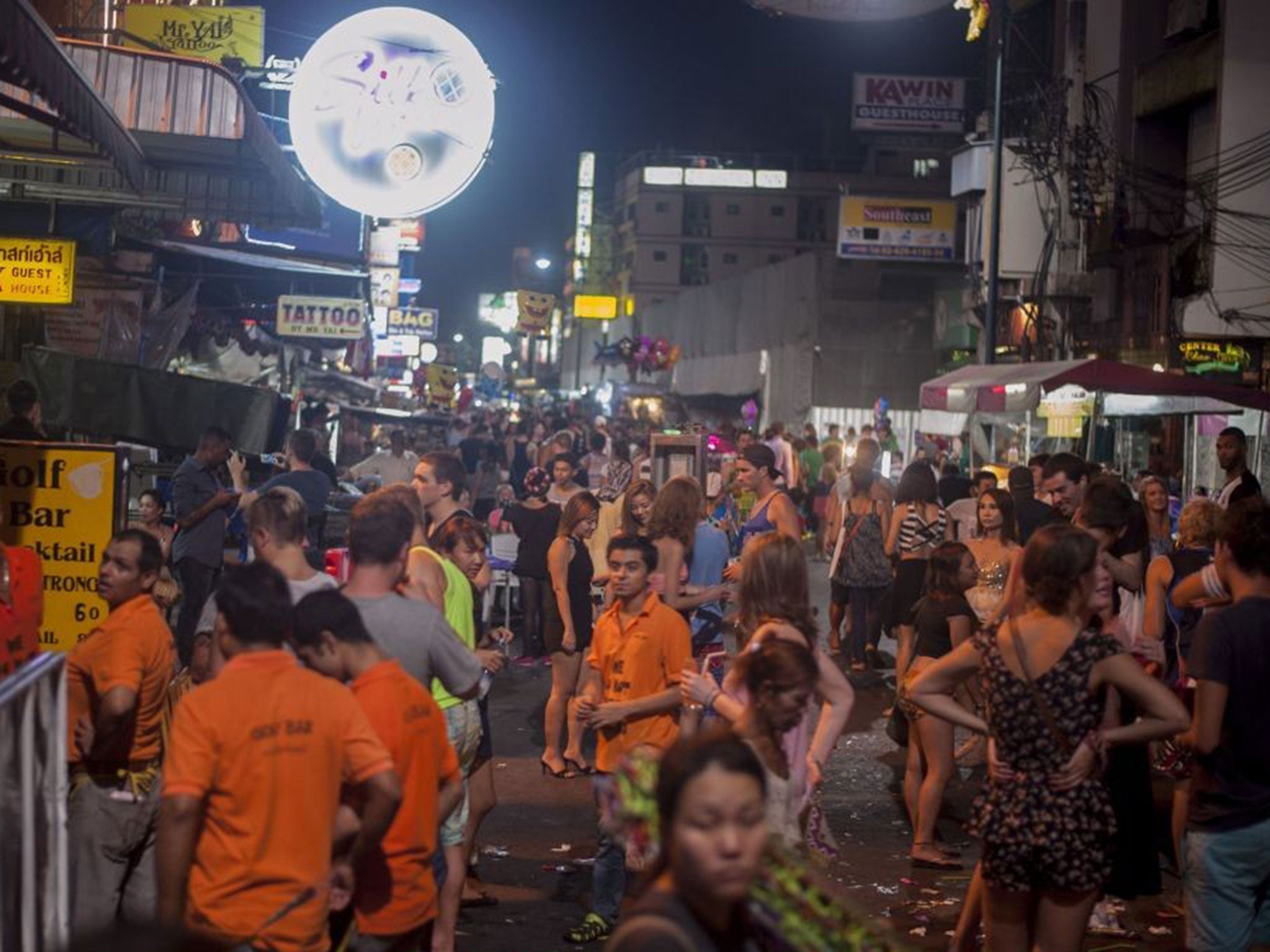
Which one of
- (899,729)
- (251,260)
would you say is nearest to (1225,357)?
(251,260)

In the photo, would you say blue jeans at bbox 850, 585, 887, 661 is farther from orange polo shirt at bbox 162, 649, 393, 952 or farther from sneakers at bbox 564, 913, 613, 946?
orange polo shirt at bbox 162, 649, 393, 952

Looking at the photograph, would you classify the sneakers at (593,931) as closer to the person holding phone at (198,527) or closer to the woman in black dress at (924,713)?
the woman in black dress at (924,713)

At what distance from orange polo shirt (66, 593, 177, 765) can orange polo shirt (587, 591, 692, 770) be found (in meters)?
2.03

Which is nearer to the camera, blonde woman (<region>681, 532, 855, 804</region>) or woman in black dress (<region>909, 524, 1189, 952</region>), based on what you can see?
woman in black dress (<region>909, 524, 1189, 952</region>)

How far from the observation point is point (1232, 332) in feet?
78.5

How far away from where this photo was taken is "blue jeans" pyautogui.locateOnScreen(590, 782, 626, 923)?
285 inches

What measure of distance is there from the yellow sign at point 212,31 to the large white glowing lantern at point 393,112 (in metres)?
8.16

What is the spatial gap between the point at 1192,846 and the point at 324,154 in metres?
8.94

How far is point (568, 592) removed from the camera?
11.8 m

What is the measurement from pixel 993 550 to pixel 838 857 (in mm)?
2300

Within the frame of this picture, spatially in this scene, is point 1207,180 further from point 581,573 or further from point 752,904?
point 752,904

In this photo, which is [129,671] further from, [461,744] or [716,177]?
[716,177]

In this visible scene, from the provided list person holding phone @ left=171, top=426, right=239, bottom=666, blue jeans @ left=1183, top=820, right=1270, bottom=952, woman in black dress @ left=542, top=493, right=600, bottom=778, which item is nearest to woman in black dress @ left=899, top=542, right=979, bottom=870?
woman in black dress @ left=542, top=493, right=600, bottom=778

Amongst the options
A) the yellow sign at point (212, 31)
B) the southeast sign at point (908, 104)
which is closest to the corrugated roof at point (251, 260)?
the yellow sign at point (212, 31)
